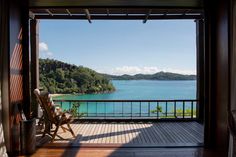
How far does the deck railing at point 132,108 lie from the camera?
791 centimetres

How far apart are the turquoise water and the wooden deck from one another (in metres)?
0.65

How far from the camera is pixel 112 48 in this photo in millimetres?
20922

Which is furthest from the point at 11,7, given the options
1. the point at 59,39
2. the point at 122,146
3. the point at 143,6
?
Result: the point at 59,39

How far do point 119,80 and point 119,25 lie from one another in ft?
30.1

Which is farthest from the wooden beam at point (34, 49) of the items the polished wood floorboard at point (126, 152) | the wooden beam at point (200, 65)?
the wooden beam at point (200, 65)

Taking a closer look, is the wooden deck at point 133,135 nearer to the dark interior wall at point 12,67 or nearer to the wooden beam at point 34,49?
the dark interior wall at point 12,67

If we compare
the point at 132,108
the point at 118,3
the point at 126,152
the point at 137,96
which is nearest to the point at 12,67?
the point at 118,3

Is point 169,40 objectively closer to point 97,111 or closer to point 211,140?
point 97,111

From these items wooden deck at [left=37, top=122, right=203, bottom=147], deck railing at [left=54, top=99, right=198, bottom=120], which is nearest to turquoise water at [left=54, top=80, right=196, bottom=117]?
deck railing at [left=54, top=99, right=198, bottom=120]

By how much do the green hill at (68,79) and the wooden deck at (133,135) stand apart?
371 cm

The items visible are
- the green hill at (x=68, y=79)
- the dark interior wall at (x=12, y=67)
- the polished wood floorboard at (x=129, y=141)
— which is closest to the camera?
the dark interior wall at (x=12, y=67)

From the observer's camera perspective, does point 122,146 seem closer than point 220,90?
No

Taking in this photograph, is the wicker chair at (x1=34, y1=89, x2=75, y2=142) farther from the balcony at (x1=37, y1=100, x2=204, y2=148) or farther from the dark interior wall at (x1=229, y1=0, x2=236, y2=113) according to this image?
the dark interior wall at (x1=229, y1=0, x2=236, y2=113)

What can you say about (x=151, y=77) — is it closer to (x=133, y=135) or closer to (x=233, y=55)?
(x=133, y=135)
